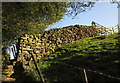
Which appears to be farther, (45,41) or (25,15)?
(25,15)

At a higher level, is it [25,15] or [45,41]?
[25,15]

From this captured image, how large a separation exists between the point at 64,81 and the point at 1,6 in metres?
9.48

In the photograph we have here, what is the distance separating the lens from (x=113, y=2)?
15.3 m

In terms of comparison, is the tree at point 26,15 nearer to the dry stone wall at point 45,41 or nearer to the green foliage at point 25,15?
the green foliage at point 25,15

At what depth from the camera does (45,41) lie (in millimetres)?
12812

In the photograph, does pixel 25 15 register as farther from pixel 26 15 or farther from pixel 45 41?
pixel 45 41

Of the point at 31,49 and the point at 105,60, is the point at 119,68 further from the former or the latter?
the point at 31,49

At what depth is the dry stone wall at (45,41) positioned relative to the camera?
10718 millimetres

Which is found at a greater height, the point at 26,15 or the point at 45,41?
the point at 26,15

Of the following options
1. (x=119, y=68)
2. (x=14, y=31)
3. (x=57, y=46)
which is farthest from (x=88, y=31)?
(x=119, y=68)

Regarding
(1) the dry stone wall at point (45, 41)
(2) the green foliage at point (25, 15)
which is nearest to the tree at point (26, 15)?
(2) the green foliage at point (25, 15)

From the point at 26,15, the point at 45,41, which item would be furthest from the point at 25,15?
the point at 45,41

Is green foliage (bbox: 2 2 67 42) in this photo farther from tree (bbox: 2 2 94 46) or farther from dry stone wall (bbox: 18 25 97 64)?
dry stone wall (bbox: 18 25 97 64)

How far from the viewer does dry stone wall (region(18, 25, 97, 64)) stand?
1072 centimetres
